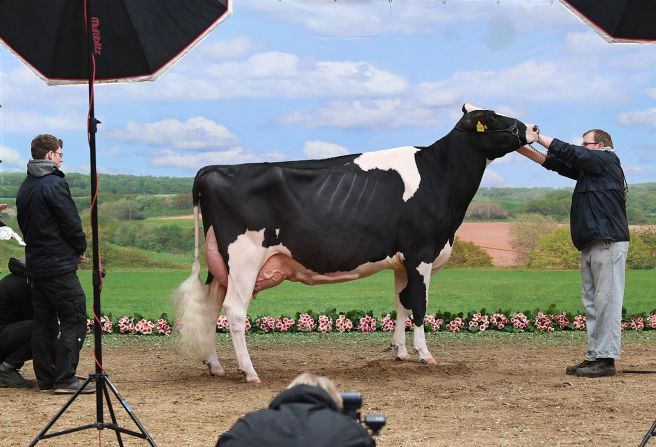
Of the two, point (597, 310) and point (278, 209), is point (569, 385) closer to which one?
point (597, 310)

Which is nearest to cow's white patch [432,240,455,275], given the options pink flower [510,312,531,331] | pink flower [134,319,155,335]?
pink flower [510,312,531,331]

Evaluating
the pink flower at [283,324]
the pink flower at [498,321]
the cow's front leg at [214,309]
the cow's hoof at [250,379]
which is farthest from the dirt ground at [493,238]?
the cow's hoof at [250,379]

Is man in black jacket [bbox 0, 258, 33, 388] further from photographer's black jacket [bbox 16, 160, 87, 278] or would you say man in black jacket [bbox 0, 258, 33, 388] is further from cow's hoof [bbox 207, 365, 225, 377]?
cow's hoof [bbox 207, 365, 225, 377]

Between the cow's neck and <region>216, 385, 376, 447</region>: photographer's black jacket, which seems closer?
<region>216, 385, 376, 447</region>: photographer's black jacket

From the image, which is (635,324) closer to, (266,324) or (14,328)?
(266,324)

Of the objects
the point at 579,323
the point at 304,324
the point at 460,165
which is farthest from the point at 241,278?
the point at 579,323

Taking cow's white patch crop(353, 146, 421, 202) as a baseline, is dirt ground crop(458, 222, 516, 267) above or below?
below

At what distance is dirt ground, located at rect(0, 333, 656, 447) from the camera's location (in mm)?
6555

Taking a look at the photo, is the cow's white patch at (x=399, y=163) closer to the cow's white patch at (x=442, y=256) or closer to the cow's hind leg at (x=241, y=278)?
the cow's white patch at (x=442, y=256)

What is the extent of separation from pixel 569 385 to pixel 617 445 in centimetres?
203

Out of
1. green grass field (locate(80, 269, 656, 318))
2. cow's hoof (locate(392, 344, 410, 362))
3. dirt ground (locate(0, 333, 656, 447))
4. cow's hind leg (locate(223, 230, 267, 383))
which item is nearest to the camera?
dirt ground (locate(0, 333, 656, 447))

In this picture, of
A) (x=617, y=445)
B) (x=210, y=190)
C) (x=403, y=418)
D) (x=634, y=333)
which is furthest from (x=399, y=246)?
(x=634, y=333)

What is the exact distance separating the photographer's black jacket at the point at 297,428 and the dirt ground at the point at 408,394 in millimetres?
3174

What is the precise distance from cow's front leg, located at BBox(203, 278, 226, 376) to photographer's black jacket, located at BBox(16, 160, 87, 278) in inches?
56.5
